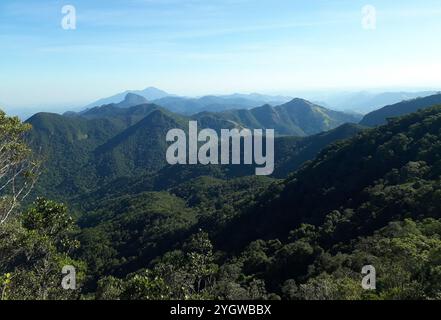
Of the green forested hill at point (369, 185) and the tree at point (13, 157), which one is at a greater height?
the tree at point (13, 157)

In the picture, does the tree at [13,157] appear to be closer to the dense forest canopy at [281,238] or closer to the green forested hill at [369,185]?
the dense forest canopy at [281,238]

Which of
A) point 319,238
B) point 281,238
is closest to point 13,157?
point 319,238

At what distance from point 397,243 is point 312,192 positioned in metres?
54.6

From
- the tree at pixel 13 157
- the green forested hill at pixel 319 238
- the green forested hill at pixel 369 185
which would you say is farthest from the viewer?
the green forested hill at pixel 369 185

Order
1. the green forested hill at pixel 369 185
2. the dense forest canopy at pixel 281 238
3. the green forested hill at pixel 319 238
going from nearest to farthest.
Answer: the dense forest canopy at pixel 281 238, the green forested hill at pixel 319 238, the green forested hill at pixel 369 185

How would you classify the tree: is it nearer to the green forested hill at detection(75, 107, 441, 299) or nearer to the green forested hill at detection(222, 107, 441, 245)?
the green forested hill at detection(75, 107, 441, 299)

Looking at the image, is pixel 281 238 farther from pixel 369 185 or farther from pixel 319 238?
pixel 369 185

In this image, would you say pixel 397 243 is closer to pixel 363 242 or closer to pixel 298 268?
pixel 363 242

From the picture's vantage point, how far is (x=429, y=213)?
186 feet

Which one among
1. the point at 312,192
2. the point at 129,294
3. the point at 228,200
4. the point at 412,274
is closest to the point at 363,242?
the point at 412,274

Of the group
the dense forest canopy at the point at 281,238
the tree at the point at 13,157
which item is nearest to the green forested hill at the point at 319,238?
the dense forest canopy at the point at 281,238

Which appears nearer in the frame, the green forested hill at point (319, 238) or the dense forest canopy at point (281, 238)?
the dense forest canopy at point (281, 238)

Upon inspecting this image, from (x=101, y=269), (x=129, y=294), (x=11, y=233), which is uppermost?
(x=11, y=233)
